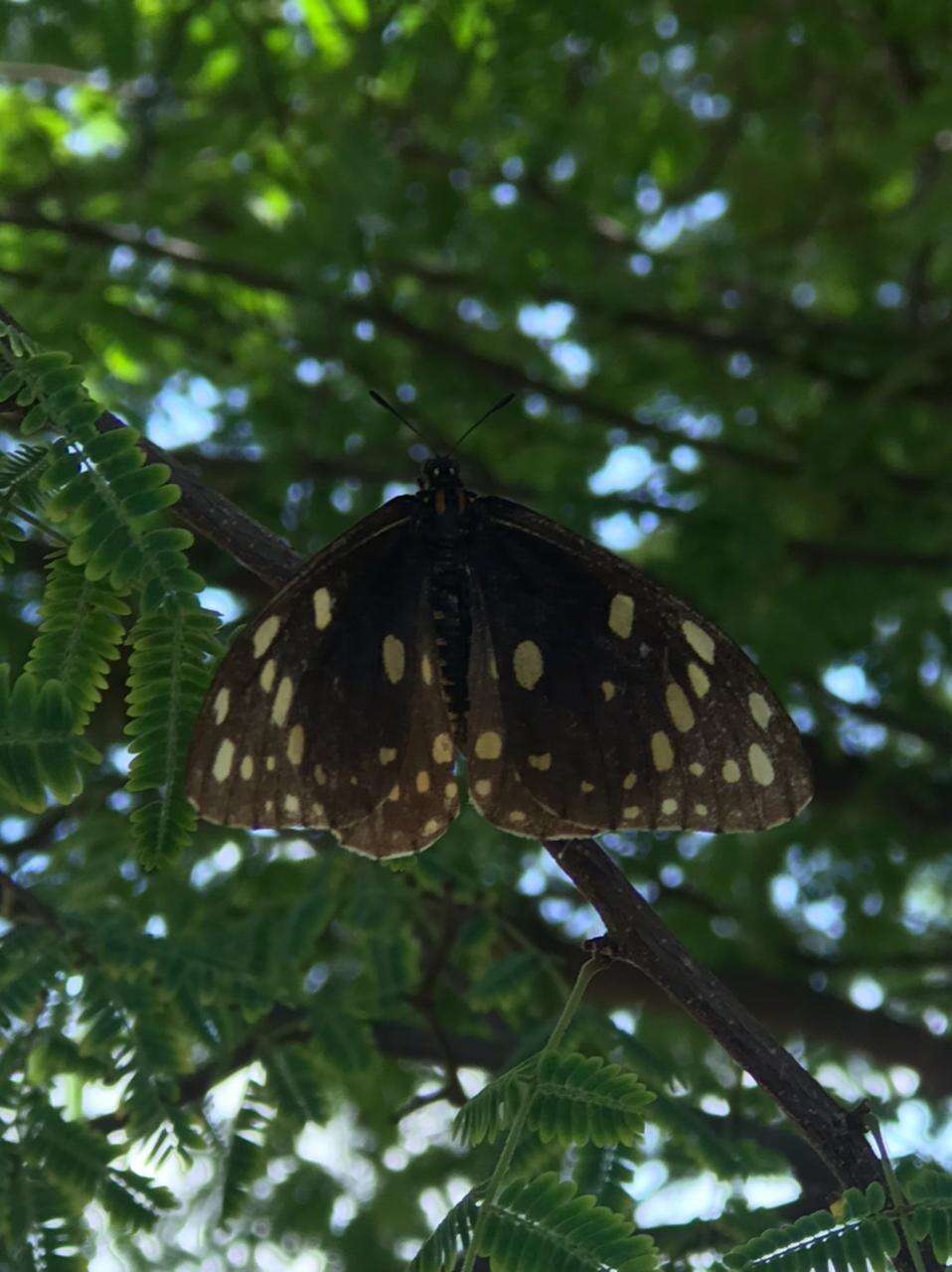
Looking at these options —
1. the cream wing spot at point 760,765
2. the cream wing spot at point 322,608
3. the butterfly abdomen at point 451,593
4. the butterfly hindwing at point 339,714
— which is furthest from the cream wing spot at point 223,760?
the cream wing spot at point 760,765

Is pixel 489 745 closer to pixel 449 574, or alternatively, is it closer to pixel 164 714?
pixel 449 574

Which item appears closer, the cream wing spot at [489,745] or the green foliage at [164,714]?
the green foliage at [164,714]

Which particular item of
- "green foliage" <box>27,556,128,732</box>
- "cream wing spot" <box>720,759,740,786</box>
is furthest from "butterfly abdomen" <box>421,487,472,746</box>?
"green foliage" <box>27,556,128,732</box>

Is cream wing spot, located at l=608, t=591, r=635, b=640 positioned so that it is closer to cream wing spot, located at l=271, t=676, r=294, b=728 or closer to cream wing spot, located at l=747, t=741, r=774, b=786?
cream wing spot, located at l=747, t=741, r=774, b=786

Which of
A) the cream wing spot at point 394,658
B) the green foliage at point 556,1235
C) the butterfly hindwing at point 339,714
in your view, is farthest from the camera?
the cream wing spot at point 394,658

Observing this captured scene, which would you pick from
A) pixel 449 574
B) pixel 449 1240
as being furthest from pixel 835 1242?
pixel 449 574

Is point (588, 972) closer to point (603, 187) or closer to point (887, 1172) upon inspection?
point (887, 1172)

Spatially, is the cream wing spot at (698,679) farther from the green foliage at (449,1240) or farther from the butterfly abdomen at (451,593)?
the green foliage at (449,1240)

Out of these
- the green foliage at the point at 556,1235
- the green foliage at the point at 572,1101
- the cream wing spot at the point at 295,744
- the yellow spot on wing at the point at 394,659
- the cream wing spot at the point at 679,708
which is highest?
the yellow spot on wing at the point at 394,659

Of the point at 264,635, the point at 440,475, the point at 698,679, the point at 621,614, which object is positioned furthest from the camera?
the point at 440,475
